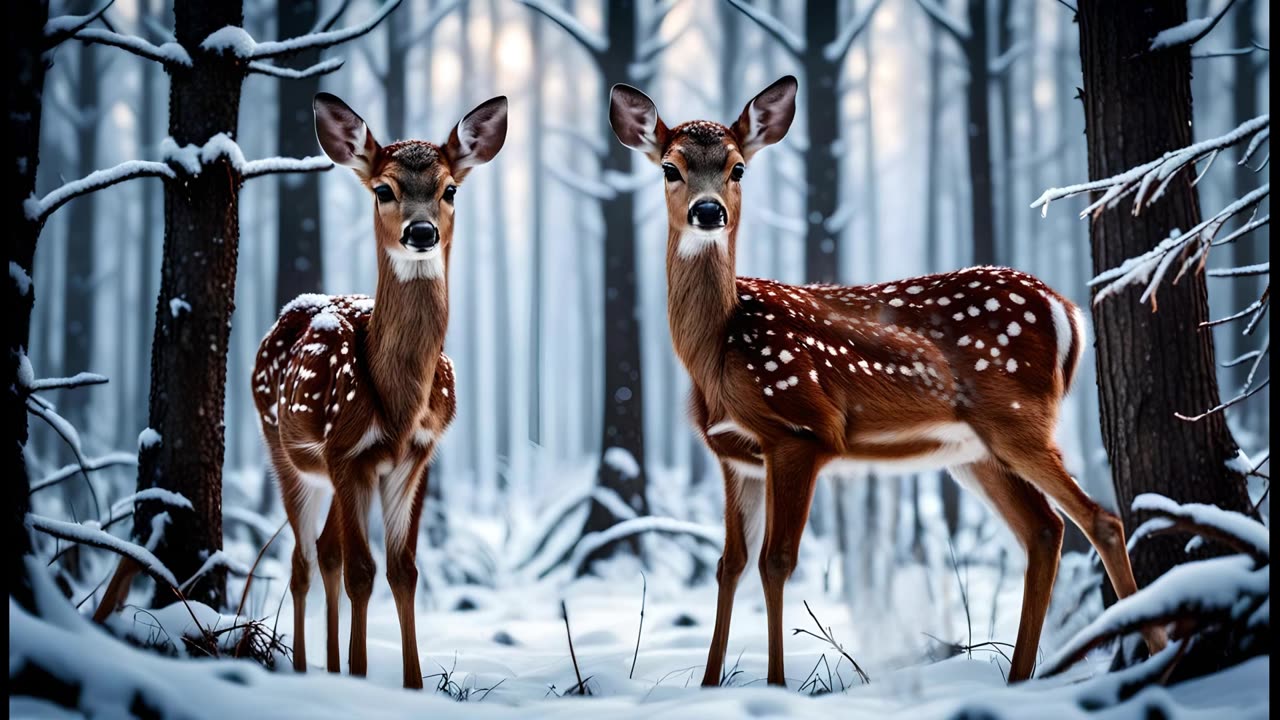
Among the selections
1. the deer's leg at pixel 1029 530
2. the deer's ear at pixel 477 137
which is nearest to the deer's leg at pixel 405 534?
the deer's ear at pixel 477 137

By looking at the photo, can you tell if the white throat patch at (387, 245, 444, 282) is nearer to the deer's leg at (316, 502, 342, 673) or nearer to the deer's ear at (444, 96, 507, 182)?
the deer's ear at (444, 96, 507, 182)

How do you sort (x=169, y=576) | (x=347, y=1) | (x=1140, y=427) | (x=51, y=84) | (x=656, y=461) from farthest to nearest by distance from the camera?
1. (x=656, y=461)
2. (x=51, y=84)
3. (x=347, y=1)
4. (x=1140, y=427)
5. (x=169, y=576)

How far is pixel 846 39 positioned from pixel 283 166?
12.2 ft

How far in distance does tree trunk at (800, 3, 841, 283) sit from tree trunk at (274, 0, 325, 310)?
2.98 metres

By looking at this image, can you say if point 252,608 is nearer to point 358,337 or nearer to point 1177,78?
point 358,337

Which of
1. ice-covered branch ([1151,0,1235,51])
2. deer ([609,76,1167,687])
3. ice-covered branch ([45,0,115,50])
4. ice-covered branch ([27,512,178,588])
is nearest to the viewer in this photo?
ice-covered branch ([27,512,178,588])

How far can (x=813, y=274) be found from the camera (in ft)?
22.2

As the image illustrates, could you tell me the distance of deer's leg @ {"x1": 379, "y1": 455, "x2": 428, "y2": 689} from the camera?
3512 millimetres

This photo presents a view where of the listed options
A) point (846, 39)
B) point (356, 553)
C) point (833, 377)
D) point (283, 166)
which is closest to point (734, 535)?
point (833, 377)

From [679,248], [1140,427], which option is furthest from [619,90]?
[1140,427]

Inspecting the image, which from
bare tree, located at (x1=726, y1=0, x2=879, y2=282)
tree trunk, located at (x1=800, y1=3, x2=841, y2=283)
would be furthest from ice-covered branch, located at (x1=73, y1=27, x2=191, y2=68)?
tree trunk, located at (x1=800, y1=3, x2=841, y2=283)

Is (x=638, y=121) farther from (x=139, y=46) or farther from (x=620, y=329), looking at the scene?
(x=620, y=329)

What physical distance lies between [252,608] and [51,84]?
3414mm

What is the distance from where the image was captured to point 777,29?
6535 millimetres
